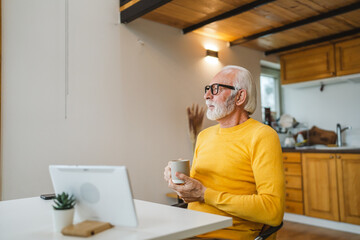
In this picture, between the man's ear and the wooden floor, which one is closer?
the man's ear

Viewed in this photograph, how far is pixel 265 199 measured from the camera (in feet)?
4.41

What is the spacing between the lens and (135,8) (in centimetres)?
295

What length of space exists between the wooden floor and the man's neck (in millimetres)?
2130

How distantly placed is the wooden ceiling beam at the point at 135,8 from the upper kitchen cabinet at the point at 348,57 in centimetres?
258

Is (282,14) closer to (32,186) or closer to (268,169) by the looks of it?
(268,169)

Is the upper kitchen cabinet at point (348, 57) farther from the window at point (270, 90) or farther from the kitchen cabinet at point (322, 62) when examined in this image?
the window at point (270, 90)

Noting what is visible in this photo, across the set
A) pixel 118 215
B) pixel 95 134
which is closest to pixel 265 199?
pixel 118 215

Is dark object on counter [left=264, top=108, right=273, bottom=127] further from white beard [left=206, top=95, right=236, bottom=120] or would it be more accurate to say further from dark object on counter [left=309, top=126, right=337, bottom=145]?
white beard [left=206, top=95, right=236, bottom=120]

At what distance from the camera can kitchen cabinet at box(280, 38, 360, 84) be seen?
12.8 ft

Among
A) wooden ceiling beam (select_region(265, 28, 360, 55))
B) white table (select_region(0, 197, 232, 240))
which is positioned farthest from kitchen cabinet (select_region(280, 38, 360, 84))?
white table (select_region(0, 197, 232, 240))

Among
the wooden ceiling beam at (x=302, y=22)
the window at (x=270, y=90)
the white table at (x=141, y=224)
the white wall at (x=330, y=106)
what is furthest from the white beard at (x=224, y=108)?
the window at (x=270, y=90)

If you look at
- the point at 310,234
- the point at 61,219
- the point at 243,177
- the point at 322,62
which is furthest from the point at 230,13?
the point at 61,219

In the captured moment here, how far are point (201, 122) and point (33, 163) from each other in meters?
1.91

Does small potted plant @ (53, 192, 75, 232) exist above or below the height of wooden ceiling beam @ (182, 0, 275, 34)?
below
